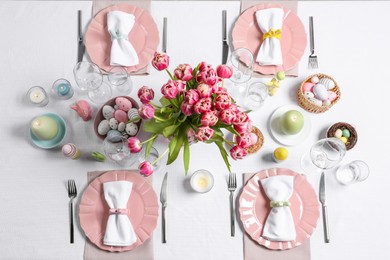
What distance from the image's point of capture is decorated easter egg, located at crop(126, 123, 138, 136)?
1.02 meters

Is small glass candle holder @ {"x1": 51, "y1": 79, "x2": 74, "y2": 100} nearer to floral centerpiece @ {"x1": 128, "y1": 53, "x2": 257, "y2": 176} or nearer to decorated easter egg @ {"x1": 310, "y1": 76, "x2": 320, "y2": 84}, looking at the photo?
floral centerpiece @ {"x1": 128, "y1": 53, "x2": 257, "y2": 176}

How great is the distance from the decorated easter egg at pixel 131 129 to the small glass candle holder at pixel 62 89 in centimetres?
23

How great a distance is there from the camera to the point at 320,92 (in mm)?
1088

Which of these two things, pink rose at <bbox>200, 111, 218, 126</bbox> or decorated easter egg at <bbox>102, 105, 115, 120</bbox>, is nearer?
pink rose at <bbox>200, 111, 218, 126</bbox>

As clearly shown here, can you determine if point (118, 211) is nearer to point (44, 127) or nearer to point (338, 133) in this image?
point (44, 127)

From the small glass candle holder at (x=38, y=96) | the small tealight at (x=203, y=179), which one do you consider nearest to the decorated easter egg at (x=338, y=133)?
the small tealight at (x=203, y=179)

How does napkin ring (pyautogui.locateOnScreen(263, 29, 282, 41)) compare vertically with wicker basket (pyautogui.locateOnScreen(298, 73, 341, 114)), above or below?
above

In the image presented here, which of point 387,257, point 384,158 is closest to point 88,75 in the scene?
point 384,158

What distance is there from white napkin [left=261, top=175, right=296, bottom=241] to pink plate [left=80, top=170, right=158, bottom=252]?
0.32 meters

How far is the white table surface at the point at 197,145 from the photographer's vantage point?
1.06 metres

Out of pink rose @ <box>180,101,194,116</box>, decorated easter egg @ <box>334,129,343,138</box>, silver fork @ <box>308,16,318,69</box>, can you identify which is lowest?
decorated easter egg @ <box>334,129,343,138</box>

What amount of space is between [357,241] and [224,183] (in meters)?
0.43

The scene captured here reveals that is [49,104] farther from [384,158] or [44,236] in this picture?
[384,158]

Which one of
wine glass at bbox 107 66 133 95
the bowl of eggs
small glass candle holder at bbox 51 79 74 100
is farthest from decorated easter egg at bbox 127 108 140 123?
small glass candle holder at bbox 51 79 74 100
